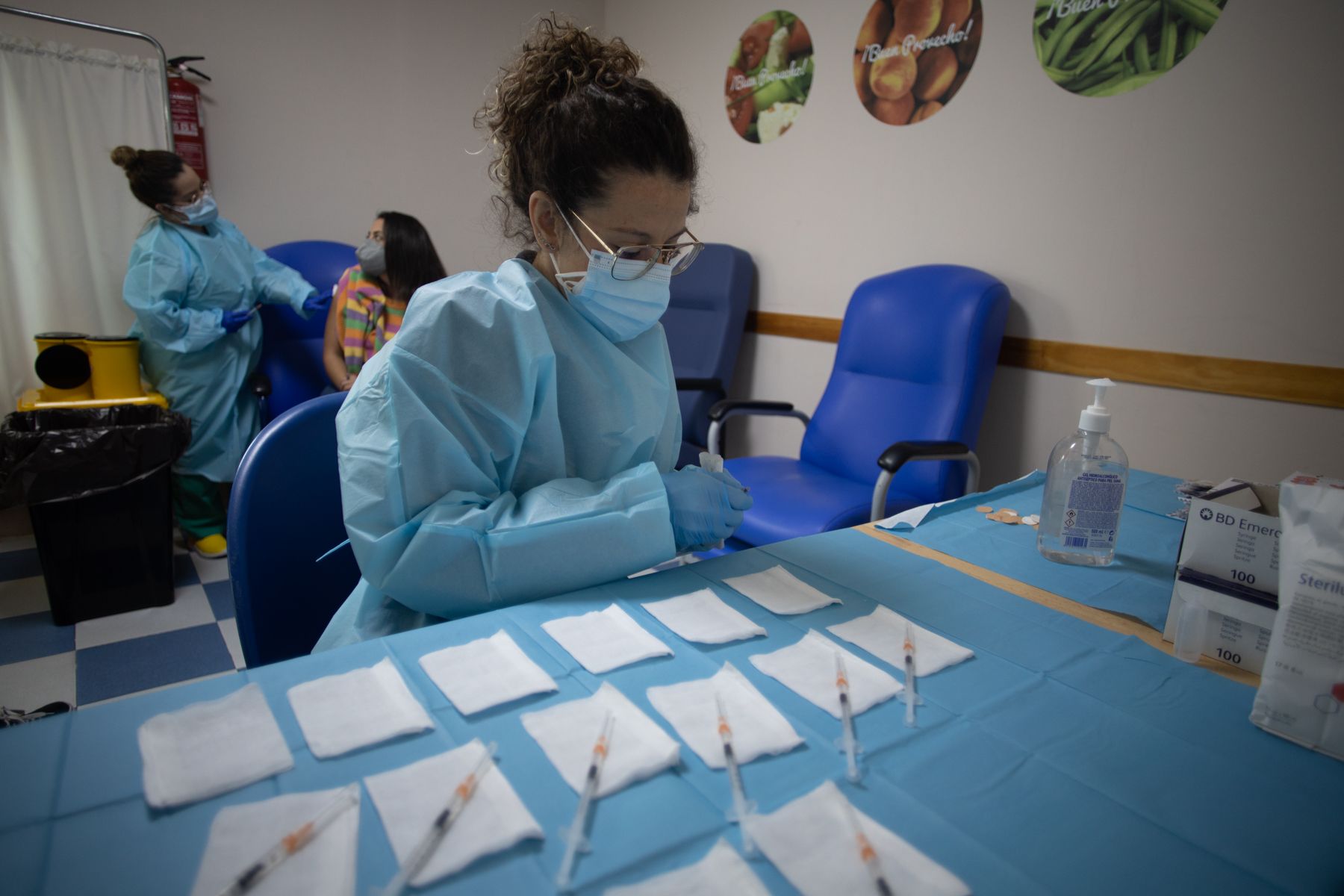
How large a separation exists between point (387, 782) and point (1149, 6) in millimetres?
2224

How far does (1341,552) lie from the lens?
598mm

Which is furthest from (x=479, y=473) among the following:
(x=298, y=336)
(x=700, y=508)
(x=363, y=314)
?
(x=298, y=336)

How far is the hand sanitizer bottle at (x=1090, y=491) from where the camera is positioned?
1.00 m

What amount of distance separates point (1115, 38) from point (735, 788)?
207 centimetres

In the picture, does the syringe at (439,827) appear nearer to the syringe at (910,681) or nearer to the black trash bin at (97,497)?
the syringe at (910,681)

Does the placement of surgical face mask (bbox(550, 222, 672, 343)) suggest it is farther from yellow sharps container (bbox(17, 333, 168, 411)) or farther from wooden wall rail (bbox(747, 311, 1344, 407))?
yellow sharps container (bbox(17, 333, 168, 411))

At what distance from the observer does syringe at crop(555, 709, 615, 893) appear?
0.45 m

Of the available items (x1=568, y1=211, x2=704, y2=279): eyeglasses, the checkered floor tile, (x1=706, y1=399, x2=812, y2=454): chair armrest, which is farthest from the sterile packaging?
the checkered floor tile

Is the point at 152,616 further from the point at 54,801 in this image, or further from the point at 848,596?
the point at 848,596

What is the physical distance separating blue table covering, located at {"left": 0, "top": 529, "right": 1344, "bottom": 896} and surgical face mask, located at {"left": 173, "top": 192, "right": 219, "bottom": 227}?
2.46m

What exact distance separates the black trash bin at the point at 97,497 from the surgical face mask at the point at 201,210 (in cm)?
70

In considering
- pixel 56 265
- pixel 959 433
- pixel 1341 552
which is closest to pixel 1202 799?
pixel 1341 552

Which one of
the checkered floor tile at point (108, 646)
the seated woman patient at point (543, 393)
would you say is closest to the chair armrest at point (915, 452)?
the seated woman patient at point (543, 393)

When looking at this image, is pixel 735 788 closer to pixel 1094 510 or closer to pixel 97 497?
pixel 1094 510
